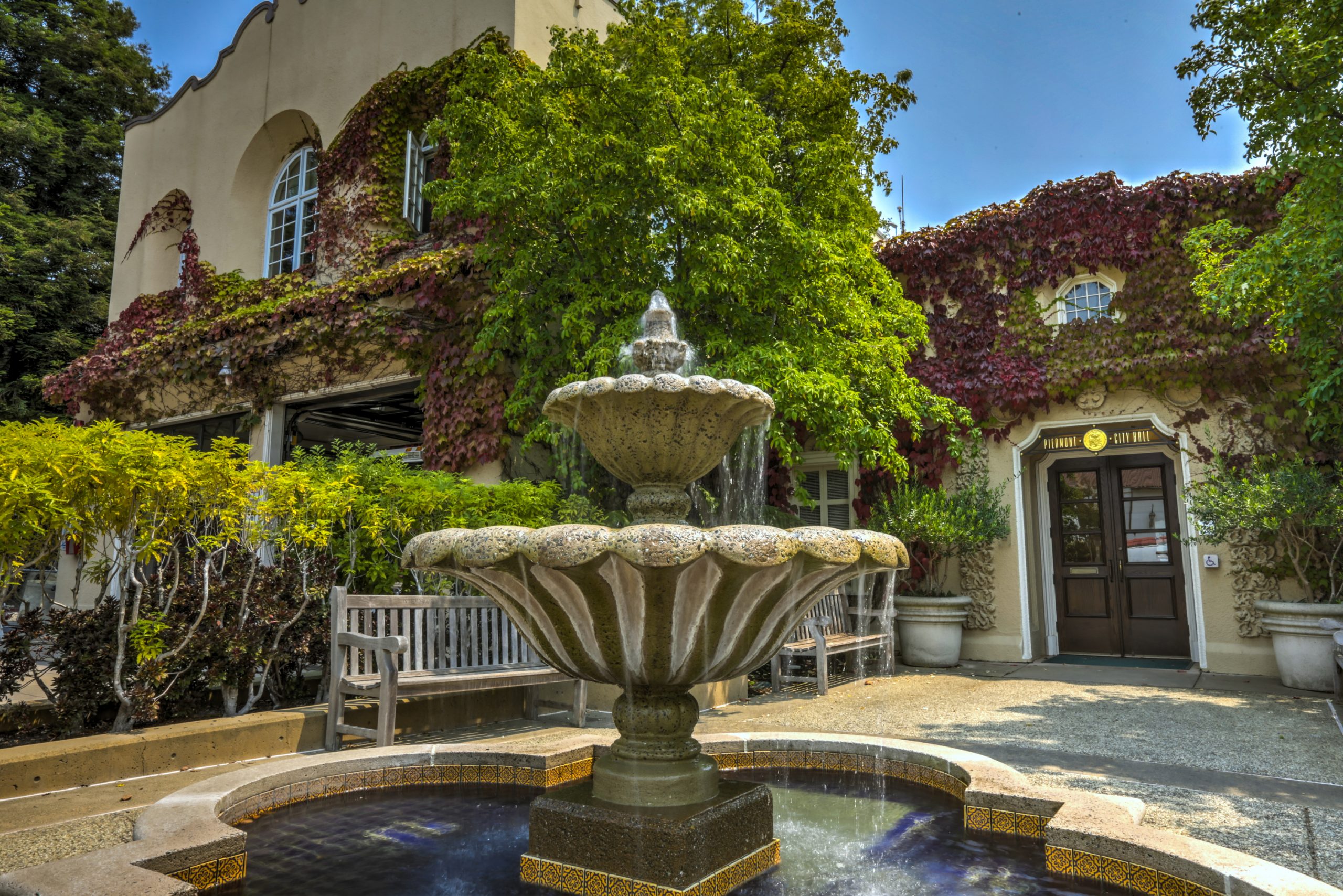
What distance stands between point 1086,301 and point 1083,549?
121 inches

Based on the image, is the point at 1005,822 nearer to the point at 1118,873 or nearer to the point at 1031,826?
the point at 1031,826

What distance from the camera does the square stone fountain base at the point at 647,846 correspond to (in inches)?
98.7

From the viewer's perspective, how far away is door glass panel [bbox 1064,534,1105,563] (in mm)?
10164

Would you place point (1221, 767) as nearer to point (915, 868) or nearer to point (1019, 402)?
point (915, 868)

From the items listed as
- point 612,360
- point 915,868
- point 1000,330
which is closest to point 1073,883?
point 915,868

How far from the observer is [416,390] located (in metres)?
9.90

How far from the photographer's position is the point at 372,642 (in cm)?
466

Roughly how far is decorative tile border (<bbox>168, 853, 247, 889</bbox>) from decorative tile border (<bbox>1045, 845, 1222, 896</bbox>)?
2.55 m

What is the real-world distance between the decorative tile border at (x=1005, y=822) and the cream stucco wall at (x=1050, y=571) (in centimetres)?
682

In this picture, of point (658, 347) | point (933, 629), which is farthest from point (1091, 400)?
point (658, 347)

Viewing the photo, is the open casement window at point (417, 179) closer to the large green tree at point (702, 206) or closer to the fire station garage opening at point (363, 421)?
Result: the fire station garage opening at point (363, 421)

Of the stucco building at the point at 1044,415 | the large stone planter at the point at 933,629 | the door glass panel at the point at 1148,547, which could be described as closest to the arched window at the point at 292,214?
the stucco building at the point at 1044,415

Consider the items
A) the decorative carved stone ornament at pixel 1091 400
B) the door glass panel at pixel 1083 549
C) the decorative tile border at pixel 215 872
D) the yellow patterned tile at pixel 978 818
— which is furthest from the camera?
the door glass panel at pixel 1083 549

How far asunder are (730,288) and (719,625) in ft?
15.8
